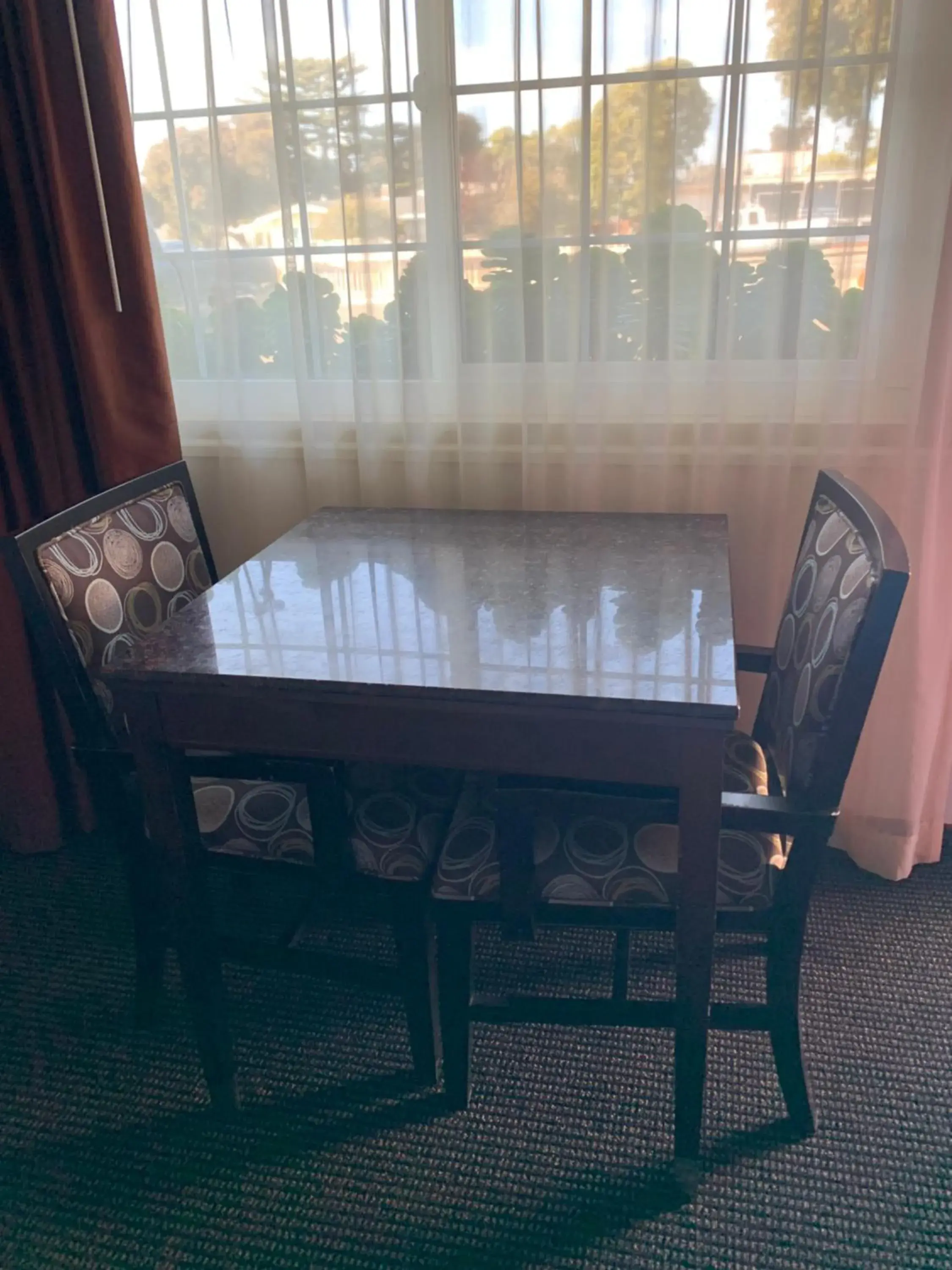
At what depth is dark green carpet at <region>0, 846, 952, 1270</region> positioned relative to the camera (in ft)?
4.11

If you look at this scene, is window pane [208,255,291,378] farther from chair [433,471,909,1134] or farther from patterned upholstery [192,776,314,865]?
chair [433,471,909,1134]

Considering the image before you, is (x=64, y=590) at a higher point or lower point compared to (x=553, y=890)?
higher

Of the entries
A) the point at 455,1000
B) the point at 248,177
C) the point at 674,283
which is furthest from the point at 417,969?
the point at 248,177

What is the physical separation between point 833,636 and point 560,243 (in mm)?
931

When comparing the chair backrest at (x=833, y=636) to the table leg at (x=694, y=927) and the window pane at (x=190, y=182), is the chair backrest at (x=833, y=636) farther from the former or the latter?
the window pane at (x=190, y=182)

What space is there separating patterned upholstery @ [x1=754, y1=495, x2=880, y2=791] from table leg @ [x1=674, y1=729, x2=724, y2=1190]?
167mm

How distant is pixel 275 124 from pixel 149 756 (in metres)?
1.20

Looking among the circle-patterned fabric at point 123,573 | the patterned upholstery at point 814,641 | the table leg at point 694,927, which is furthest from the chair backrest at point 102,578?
the patterned upholstery at point 814,641

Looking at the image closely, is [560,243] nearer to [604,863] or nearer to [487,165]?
[487,165]

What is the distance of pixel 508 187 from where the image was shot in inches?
65.0

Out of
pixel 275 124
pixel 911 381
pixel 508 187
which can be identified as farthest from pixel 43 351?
pixel 911 381

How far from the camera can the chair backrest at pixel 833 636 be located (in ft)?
3.39

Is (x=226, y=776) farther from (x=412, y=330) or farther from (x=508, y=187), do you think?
(x=508, y=187)

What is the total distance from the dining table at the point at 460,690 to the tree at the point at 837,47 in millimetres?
783
